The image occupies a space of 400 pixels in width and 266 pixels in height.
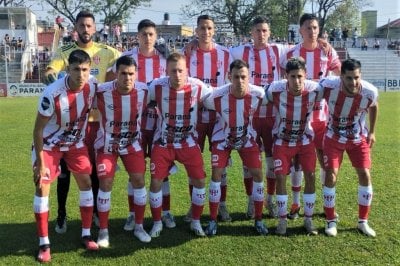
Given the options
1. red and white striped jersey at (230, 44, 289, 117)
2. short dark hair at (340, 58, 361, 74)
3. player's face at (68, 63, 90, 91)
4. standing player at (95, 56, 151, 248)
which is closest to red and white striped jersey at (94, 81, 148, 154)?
standing player at (95, 56, 151, 248)

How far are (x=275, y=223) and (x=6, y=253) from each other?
9.76 ft

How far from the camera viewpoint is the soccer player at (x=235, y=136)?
535 centimetres

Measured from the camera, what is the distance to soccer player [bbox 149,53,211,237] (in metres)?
5.27

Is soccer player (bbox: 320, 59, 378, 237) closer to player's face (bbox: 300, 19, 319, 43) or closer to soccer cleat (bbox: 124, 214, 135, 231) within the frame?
player's face (bbox: 300, 19, 319, 43)

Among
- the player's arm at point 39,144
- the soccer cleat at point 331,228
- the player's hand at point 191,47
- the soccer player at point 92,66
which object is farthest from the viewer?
the player's hand at point 191,47

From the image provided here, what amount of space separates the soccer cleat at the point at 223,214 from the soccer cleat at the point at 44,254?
81.7 inches

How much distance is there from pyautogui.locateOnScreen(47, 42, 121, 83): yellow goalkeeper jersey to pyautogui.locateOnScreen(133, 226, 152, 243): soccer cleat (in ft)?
6.05

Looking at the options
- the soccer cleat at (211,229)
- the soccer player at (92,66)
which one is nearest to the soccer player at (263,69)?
the soccer cleat at (211,229)

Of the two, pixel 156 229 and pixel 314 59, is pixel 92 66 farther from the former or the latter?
pixel 314 59

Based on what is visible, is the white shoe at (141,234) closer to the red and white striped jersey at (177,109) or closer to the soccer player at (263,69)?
the red and white striped jersey at (177,109)

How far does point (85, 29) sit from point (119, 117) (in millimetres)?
1264

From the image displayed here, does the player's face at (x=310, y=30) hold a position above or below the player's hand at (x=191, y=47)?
above

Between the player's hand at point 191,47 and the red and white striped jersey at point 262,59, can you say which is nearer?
the player's hand at point 191,47

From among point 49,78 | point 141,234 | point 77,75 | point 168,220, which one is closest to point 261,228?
point 168,220
